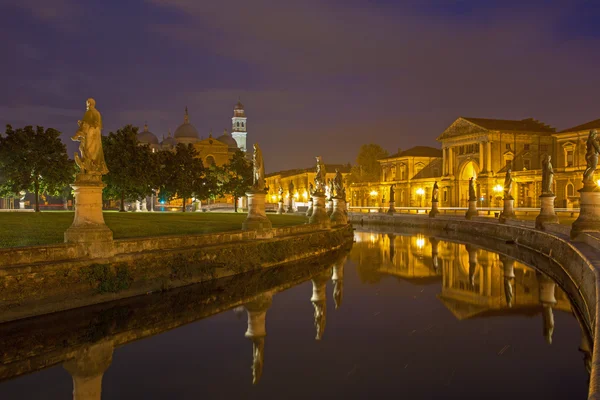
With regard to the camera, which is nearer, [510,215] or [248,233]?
[248,233]

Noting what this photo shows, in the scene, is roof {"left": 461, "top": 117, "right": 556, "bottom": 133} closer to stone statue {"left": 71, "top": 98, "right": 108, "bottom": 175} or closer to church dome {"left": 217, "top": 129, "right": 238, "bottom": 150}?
church dome {"left": 217, "top": 129, "right": 238, "bottom": 150}

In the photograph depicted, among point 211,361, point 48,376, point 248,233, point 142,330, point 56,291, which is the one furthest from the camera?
point 248,233

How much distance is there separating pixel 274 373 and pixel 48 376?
3478 mm

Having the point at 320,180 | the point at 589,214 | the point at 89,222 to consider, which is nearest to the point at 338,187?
the point at 320,180

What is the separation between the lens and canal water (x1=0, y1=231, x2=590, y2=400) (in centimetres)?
759

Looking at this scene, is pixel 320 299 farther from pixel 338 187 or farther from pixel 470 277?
pixel 338 187

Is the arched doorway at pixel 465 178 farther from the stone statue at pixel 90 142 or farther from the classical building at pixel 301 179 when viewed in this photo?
the stone statue at pixel 90 142

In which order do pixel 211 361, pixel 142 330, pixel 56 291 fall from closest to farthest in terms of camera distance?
pixel 211 361 < pixel 142 330 < pixel 56 291

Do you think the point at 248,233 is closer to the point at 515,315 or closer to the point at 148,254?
the point at 148,254

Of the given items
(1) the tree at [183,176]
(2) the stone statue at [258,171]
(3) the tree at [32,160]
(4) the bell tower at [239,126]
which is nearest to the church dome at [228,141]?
(4) the bell tower at [239,126]

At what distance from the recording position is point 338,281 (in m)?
17.4

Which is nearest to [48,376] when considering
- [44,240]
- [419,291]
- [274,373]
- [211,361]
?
[211,361]

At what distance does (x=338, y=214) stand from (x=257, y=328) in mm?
23035

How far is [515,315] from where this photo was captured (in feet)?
39.2
